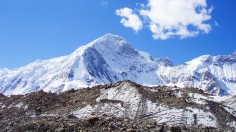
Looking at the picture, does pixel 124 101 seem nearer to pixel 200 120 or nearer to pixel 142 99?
pixel 142 99

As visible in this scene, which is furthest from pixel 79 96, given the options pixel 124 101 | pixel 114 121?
pixel 114 121

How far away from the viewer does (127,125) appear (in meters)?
27.5

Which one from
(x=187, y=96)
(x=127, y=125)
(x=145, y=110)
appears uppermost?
(x=187, y=96)

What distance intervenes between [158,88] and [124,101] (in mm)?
5415

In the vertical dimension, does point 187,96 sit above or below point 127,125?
above

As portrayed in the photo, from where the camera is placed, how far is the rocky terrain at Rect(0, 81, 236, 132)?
91.5 feet

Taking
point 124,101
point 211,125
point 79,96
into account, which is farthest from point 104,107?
point 211,125

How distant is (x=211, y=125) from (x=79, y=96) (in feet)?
39.3

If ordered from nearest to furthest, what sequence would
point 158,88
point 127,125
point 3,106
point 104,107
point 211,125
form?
point 127,125 < point 211,125 < point 104,107 < point 3,106 < point 158,88

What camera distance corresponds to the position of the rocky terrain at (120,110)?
91.5ft

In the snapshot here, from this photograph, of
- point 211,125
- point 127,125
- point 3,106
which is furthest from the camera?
point 3,106

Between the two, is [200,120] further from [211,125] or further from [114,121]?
[114,121]

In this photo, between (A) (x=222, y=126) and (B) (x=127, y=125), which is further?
(A) (x=222, y=126)

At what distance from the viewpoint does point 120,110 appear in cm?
3288
